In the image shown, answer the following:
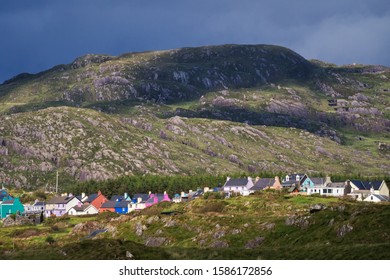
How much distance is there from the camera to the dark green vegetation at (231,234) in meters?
58.5

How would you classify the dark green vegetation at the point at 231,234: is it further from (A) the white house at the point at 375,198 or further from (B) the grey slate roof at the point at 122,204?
(B) the grey slate roof at the point at 122,204

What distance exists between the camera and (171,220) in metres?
118

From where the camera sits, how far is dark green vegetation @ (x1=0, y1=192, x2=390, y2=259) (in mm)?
58500

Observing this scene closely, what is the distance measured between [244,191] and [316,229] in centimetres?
9890

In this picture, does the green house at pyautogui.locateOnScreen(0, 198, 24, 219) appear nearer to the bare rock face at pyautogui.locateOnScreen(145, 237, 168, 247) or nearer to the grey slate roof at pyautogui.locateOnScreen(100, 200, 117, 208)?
the grey slate roof at pyautogui.locateOnScreen(100, 200, 117, 208)

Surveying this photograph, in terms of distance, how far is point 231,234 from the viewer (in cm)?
10131

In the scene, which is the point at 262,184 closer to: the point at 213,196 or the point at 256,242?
the point at 213,196

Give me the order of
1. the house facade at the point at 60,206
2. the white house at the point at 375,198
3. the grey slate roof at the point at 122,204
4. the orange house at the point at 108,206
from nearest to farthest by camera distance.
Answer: the white house at the point at 375,198 → the grey slate roof at the point at 122,204 → the house facade at the point at 60,206 → the orange house at the point at 108,206

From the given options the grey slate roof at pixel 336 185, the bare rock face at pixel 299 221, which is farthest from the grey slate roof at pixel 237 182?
the bare rock face at pixel 299 221

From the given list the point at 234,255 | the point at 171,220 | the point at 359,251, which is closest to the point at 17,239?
the point at 171,220

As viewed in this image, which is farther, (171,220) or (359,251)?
(171,220)

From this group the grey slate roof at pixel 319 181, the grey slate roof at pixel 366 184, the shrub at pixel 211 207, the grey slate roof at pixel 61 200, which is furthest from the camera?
the grey slate roof at pixel 61 200
